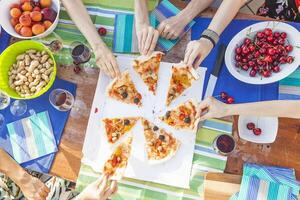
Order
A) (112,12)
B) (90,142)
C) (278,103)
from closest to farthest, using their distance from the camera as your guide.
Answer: (278,103) → (90,142) → (112,12)

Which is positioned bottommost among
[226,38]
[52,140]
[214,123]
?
[52,140]

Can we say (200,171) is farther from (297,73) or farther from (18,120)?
(18,120)

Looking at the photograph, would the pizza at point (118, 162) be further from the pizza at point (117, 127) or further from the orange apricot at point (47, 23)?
the orange apricot at point (47, 23)

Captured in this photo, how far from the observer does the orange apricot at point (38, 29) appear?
1.54m

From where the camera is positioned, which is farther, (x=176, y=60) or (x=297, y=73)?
(x=176, y=60)

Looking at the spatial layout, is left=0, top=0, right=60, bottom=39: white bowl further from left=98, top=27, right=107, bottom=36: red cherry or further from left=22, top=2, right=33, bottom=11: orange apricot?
left=98, top=27, right=107, bottom=36: red cherry

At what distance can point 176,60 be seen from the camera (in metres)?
1.53

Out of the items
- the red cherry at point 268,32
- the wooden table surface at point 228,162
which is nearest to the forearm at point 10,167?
the wooden table surface at point 228,162

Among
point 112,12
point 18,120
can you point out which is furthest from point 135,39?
point 18,120

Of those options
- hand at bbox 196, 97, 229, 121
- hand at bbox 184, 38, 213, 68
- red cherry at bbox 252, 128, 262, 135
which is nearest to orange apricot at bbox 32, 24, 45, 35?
hand at bbox 184, 38, 213, 68

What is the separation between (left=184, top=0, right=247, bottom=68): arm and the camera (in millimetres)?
1433

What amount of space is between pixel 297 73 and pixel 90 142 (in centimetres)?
83

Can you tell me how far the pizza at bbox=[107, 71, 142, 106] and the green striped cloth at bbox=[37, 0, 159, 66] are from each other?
156mm

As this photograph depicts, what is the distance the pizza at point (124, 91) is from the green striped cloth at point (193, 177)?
0.29 m
